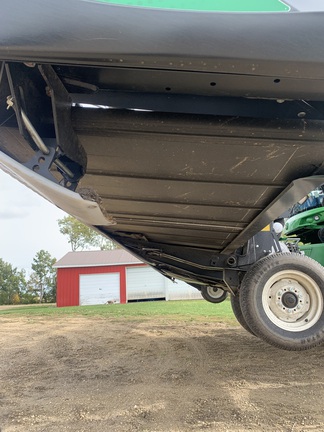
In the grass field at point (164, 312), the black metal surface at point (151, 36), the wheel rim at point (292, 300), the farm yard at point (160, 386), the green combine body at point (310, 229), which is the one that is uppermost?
the black metal surface at point (151, 36)

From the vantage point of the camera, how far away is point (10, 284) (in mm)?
45125

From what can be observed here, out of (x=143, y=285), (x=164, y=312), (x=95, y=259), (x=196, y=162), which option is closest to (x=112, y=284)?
(x=143, y=285)

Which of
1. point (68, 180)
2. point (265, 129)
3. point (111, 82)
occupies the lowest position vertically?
point (68, 180)

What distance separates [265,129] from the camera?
180 cm

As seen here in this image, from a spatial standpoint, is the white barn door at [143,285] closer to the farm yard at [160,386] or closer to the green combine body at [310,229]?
the farm yard at [160,386]

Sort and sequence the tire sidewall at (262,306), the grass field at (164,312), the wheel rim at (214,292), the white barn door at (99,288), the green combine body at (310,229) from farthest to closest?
the white barn door at (99,288) < the grass field at (164,312) < the wheel rim at (214,292) < the green combine body at (310,229) < the tire sidewall at (262,306)

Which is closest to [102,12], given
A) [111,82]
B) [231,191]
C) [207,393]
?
[111,82]

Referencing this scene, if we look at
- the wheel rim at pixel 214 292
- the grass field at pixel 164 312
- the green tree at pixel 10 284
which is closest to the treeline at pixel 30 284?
the green tree at pixel 10 284

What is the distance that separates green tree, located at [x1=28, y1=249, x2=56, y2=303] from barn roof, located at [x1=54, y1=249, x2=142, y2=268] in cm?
1454

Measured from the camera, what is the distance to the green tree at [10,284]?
39906mm

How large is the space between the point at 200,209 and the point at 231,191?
0.41 m

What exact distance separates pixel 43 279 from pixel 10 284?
404 cm

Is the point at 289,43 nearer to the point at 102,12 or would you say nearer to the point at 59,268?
the point at 102,12

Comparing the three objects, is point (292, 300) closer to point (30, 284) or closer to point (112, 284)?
point (112, 284)
